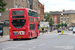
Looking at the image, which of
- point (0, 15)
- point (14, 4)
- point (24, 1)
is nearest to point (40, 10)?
point (24, 1)

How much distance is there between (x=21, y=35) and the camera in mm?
29156

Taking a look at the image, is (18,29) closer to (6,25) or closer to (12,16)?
(12,16)

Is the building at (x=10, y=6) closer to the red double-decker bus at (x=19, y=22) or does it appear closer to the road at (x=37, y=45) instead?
the red double-decker bus at (x=19, y=22)

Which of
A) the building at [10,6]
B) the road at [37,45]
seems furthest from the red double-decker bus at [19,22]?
the building at [10,6]

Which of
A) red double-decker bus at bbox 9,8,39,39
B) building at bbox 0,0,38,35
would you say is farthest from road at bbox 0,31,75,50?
building at bbox 0,0,38,35

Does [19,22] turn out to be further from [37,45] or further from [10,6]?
[10,6]

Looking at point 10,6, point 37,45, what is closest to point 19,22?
point 37,45

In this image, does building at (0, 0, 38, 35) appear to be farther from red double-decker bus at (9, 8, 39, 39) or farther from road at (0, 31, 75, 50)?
road at (0, 31, 75, 50)

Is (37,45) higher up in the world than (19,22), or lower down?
lower down

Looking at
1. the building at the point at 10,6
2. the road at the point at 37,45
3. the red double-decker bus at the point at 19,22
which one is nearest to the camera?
the road at the point at 37,45

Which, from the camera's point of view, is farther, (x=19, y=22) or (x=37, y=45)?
(x=19, y=22)

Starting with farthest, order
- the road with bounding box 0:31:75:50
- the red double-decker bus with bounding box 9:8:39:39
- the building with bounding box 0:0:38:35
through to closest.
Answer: the building with bounding box 0:0:38:35 < the red double-decker bus with bounding box 9:8:39:39 < the road with bounding box 0:31:75:50

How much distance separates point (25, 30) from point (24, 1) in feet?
126

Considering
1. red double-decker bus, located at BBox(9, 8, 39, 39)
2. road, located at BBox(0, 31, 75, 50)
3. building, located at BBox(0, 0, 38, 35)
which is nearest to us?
road, located at BBox(0, 31, 75, 50)
